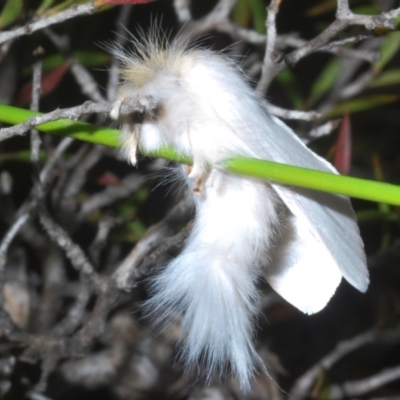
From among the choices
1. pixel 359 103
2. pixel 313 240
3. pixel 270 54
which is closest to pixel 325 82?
pixel 359 103

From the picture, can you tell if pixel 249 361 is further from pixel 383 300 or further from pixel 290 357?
pixel 290 357

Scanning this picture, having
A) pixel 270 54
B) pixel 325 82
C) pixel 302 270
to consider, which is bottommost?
pixel 302 270

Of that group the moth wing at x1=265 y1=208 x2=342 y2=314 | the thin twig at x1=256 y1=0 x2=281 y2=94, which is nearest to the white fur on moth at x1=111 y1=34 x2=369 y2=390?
the moth wing at x1=265 y1=208 x2=342 y2=314

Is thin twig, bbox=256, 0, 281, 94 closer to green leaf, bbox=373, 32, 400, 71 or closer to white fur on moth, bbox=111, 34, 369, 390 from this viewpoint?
white fur on moth, bbox=111, 34, 369, 390

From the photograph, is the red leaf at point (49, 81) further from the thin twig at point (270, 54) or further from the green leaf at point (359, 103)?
the green leaf at point (359, 103)

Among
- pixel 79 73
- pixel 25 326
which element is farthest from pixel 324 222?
pixel 25 326

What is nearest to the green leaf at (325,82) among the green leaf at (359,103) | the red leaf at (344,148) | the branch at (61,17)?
the green leaf at (359,103)

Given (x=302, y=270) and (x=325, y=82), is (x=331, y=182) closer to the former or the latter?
(x=302, y=270)
